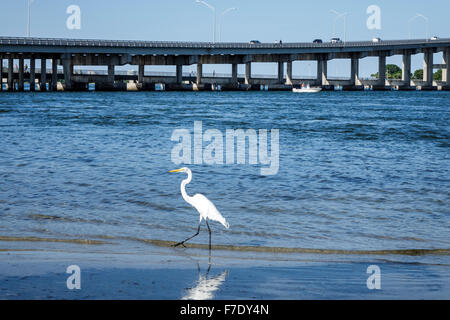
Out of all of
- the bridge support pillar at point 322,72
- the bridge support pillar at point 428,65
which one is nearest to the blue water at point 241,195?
the bridge support pillar at point 322,72

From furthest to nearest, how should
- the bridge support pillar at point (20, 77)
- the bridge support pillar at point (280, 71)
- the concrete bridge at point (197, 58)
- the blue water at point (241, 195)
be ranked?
the bridge support pillar at point (280, 71), the bridge support pillar at point (20, 77), the concrete bridge at point (197, 58), the blue water at point (241, 195)

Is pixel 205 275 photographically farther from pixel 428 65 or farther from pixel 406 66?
pixel 428 65

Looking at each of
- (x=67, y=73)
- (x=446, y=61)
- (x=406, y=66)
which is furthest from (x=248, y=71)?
(x=446, y=61)

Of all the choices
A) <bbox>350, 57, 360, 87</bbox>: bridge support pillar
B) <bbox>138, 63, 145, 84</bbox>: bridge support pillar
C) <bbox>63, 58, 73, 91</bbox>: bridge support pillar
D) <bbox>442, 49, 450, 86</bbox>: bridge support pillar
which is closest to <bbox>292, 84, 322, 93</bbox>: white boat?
<bbox>350, 57, 360, 87</bbox>: bridge support pillar

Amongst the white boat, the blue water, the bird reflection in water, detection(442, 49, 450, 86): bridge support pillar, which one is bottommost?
the bird reflection in water

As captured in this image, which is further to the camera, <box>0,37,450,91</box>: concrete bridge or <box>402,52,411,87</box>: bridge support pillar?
<box>402,52,411,87</box>: bridge support pillar

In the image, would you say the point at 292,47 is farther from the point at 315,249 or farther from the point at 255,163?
the point at 315,249

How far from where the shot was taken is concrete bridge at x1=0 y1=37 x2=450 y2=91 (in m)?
108

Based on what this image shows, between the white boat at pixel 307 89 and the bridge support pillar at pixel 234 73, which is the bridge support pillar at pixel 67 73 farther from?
the white boat at pixel 307 89

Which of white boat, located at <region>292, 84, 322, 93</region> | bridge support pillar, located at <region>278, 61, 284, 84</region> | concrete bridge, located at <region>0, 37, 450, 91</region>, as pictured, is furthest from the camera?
bridge support pillar, located at <region>278, 61, 284, 84</region>

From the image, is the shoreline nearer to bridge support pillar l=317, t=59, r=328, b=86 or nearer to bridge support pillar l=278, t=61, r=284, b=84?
bridge support pillar l=278, t=61, r=284, b=84

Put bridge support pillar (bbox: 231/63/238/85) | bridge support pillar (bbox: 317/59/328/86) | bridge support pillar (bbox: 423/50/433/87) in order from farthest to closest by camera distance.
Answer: bridge support pillar (bbox: 423/50/433/87)
bridge support pillar (bbox: 317/59/328/86)
bridge support pillar (bbox: 231/63/238/85)

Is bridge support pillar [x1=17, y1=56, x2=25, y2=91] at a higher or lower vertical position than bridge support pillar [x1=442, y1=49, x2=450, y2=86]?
lower

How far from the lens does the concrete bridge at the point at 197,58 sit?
354 ft
